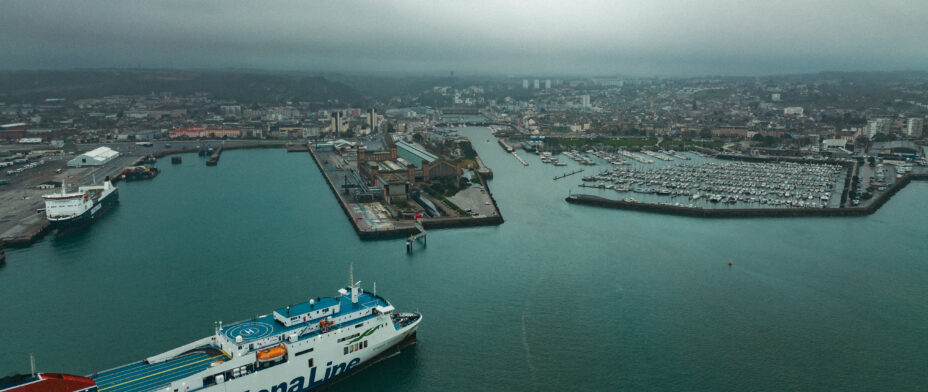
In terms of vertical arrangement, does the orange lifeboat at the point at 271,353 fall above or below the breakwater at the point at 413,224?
above

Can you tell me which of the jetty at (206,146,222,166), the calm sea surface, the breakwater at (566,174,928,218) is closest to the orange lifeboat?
the calm sea surface

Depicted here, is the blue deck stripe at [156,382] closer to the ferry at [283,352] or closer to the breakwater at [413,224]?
the ferry at [283,352]

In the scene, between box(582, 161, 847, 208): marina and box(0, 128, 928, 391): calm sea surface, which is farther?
box(582, 161, 847, 208): marina

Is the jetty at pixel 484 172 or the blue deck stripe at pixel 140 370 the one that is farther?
the jetty at pixel 484 172

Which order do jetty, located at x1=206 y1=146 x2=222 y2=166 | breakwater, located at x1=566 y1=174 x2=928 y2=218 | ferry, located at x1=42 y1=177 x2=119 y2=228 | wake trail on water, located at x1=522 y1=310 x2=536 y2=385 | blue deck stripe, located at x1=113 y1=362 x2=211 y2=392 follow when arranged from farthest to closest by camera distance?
jetty, located at x1=206 y1=146 x2=222 y2=166 → breakwater, located at x1=566 y1=174 x2=928 y2=218 → ferry, located at x1=42 y1=177 x2=119 y2=228 → wake trail on water, located at x1=522 y1=310 x2=536 y2=385 → blue deck stripe, located at x1=113 y1=362 x2=211 y2=392

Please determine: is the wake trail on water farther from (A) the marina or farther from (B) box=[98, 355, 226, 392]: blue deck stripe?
(A) the marina

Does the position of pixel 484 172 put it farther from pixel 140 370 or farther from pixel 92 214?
pixel 140 370

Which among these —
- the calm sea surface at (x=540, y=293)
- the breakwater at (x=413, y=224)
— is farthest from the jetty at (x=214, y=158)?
the breakwater at (x=413, y=224)

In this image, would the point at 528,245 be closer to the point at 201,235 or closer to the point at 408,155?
the point at 201,235

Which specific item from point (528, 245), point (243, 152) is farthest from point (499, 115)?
point (528, 245)
